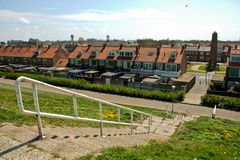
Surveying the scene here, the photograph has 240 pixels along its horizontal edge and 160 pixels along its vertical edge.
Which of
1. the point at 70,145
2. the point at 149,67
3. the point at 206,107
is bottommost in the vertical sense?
the point at 206,107

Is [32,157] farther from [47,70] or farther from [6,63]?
[6,63]

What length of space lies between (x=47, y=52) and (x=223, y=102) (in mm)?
45389

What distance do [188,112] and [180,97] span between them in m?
5.04

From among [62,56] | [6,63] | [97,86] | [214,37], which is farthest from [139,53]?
[6,63]

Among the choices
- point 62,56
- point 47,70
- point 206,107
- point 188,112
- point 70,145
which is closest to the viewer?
point 70,145

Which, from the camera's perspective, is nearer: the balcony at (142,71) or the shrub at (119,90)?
the shrub at (119,90)

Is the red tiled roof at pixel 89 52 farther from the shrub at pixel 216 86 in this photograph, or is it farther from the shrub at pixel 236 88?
the shrub at pixel 236 88

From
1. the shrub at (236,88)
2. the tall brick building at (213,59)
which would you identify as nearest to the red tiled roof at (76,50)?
the shrub at (236,88)

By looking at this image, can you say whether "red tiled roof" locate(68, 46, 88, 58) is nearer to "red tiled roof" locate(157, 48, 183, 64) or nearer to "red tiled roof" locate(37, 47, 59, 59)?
"red tiled roof" locate(37, 47, 59, 59)

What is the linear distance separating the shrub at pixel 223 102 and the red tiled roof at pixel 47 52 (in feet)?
132

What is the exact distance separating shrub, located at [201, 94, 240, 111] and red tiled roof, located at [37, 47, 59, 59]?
40.2m

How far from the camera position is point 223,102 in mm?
31438

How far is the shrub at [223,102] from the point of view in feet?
101

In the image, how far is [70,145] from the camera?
5742mm
